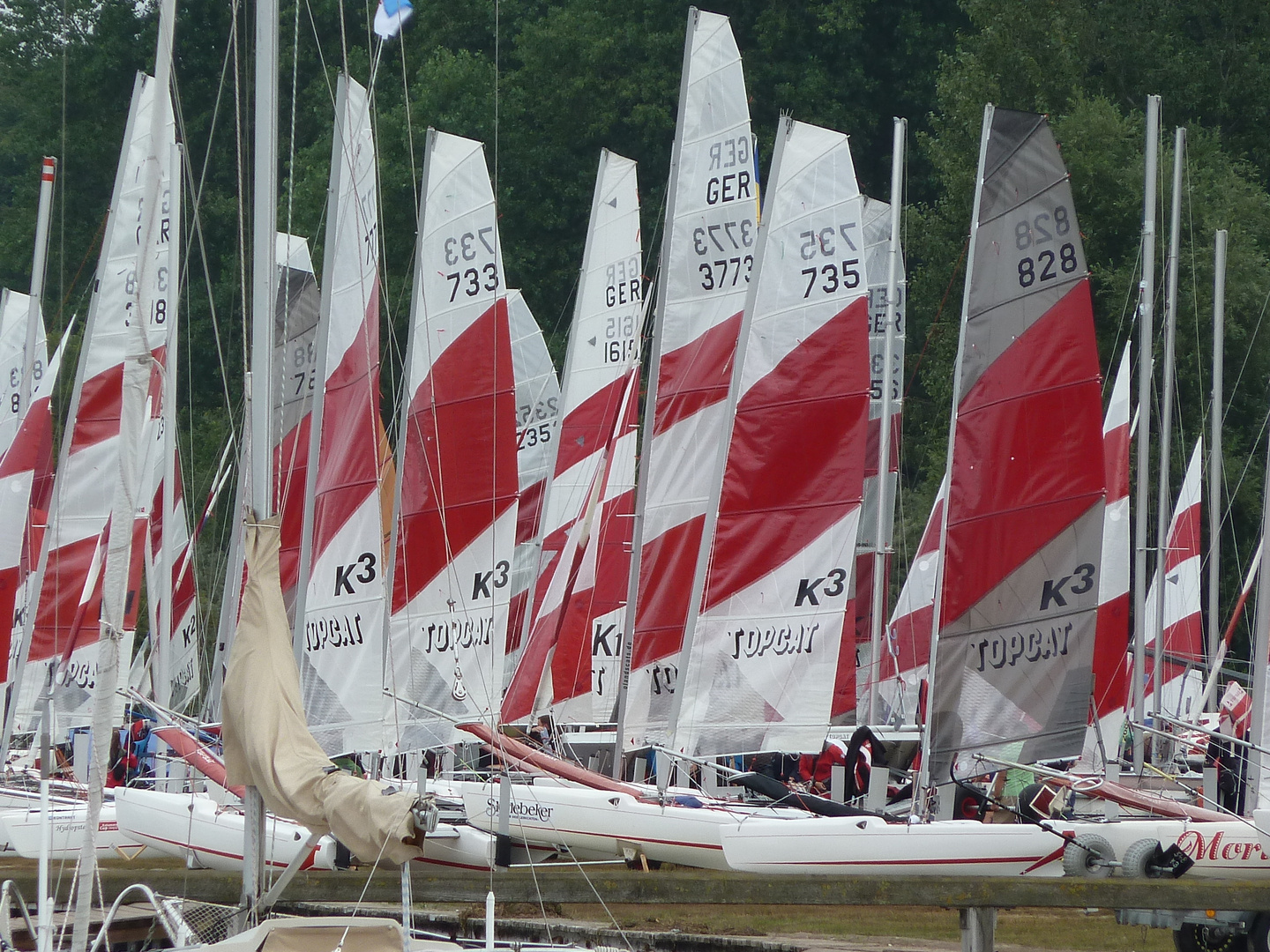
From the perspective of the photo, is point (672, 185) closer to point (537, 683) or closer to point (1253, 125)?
point (537, 683)

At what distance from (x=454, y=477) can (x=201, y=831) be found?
4.22 m

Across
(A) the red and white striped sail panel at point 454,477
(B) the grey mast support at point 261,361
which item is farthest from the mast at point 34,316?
(B) the grey mast support at point 261,361

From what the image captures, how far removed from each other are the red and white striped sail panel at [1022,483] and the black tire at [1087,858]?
3.22 ft

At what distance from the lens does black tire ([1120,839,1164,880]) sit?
11984 millimetres

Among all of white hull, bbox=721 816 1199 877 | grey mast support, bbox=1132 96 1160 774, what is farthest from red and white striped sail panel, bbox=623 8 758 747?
white hull, bbox=721 816 1199 877

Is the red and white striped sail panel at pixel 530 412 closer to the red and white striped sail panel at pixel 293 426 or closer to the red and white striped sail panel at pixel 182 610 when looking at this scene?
the red and white striped sail panel at pixel 293 426

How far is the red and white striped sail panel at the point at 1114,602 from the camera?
49.2ft

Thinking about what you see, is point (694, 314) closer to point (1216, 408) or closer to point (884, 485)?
point (884, 485)

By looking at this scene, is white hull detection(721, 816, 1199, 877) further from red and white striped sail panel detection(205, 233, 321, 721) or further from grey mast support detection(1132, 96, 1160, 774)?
red and white striped sail panel detection(205, 233, 321, 721)

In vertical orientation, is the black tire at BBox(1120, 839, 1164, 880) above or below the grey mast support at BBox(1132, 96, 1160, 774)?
below

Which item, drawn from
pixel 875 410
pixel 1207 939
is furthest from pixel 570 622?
pixel 1207 939

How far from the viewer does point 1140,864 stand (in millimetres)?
12008

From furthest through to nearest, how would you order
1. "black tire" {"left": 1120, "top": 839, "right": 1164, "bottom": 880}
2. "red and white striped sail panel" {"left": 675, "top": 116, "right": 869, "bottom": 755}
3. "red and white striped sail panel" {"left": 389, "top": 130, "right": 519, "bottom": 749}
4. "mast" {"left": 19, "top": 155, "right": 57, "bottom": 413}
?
"mast" {"left": 19, "top": 155, "right": 57, "bottom": 413} < "red and white striped sail panel" {"left": 389, "top": 130, "right": 519, "bottom": 749} < "red and white striped sail panel" {"left": 675, "top": 116, "right": 869, "bottom": 755} < "black tire" {"left": 1120, "top": 839, "right": 1164, "bottom": 880}

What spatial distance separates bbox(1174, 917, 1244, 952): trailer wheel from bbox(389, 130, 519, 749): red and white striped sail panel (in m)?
6.22
